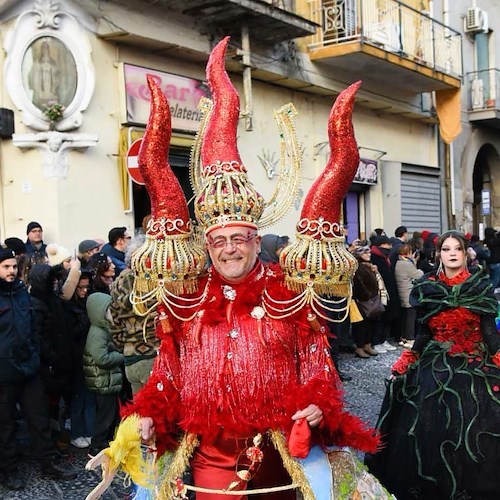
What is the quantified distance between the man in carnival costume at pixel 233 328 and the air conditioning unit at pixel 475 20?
54.8 feet

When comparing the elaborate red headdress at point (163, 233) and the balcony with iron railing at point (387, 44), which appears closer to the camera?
the elaborate red headdress at point (163, 233)

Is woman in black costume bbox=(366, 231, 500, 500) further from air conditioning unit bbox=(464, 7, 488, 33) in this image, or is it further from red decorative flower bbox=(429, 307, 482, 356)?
air conditioning unit bbox=(464, 7, 488, 33)

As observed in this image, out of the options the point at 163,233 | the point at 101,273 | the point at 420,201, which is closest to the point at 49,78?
the point at 101,273

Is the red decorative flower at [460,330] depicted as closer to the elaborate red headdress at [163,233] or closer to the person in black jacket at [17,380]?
the elaborate red headdress at [163,233]

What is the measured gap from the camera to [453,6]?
17.0 metres

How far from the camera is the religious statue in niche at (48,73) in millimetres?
8500

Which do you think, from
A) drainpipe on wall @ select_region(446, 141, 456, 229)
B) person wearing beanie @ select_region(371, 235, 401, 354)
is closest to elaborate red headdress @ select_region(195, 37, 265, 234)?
person wearing beanie @ select_region(371, 235, 401, 354)

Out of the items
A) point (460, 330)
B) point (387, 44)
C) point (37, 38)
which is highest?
point (387, 44)

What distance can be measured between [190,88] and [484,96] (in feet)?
35.6

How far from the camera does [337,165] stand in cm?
275

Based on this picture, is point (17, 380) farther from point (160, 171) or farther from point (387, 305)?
point (387, 305)

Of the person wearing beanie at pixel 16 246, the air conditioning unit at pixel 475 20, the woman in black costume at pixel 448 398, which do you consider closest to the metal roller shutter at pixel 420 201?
the air conditioning unit at pixel 475 20

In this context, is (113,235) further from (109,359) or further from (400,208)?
(400,208)

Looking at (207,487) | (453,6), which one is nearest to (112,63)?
(207,487)
